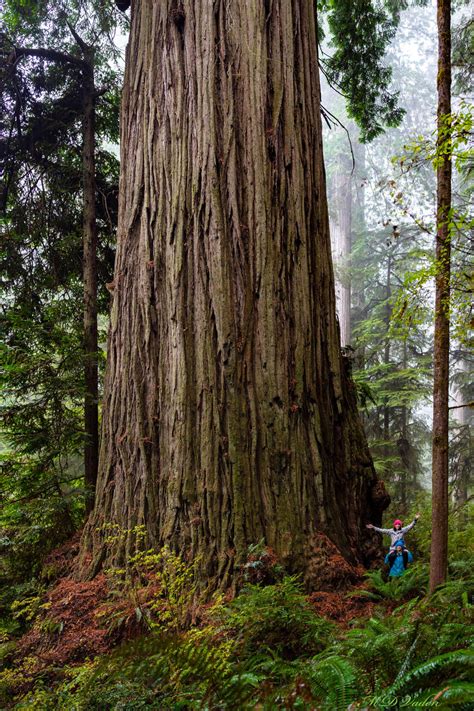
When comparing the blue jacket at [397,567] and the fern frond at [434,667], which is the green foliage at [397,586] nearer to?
the blue jacket at [397,567]

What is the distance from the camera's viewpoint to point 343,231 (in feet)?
73.3

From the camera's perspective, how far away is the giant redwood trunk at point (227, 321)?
3850mm

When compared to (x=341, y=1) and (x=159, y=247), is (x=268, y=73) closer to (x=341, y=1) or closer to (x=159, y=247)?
(x=159, y=247)

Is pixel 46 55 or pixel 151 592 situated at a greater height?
pixel 46 55

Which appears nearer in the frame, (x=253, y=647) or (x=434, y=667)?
(x=434, y=667)

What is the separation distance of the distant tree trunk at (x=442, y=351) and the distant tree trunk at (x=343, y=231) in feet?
43.4

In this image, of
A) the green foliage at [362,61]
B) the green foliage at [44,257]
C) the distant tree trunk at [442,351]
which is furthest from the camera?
the green foliage at [362,61]

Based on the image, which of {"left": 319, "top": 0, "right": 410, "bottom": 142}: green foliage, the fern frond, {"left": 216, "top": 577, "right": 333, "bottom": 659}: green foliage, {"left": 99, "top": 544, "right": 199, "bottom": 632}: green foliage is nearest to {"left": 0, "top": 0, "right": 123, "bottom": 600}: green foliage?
{"left": 99, "top": 544, "right": 199, "bottom": 632}: green foliage

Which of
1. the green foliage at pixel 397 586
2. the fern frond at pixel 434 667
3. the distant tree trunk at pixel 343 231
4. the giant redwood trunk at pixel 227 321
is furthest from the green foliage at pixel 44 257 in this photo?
the distant tree trunk at pixel 343 231

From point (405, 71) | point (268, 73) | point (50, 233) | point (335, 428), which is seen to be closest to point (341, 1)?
point (268, 73)

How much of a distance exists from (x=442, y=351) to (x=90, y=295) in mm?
4226

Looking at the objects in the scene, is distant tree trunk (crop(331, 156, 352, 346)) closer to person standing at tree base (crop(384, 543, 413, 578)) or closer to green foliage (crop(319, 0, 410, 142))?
green foliage (crop(319, 0, 410, 142))

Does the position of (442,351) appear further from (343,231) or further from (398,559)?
(343,231)

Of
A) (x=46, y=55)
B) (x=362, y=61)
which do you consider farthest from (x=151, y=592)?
(x=362, y=61)
